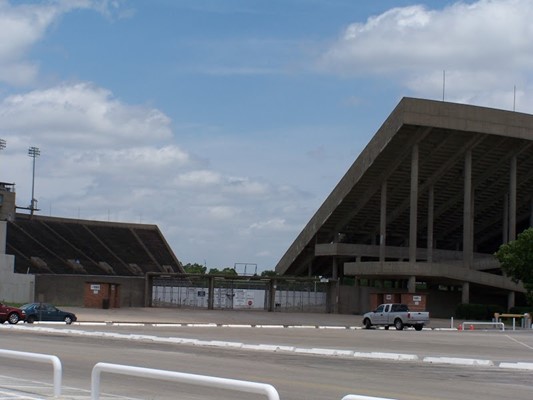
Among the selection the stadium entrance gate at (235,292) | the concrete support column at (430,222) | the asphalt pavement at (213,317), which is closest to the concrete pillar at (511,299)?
the concrete support column at (430,222)

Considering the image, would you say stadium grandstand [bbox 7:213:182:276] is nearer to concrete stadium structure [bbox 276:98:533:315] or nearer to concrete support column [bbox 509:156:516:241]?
concrete stadium structure [bbox 276:98:533:315]

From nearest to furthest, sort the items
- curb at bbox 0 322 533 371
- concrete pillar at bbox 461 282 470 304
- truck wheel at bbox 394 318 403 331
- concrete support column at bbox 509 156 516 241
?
curb at bbox 0 322 533 371 → truck wheel at bbox 394 318 403 331 → concrete pillar at bbox 461 282 470 304 → concrete support column at bbox 509 156 516 241

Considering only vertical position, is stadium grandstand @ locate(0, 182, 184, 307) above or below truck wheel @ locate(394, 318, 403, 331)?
above

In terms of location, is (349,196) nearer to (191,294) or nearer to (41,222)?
(191,294)

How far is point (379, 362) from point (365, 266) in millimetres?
49994

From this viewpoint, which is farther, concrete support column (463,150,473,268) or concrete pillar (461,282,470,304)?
concrete pillar (461,282,470,304)

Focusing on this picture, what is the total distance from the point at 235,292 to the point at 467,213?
63.3 ft

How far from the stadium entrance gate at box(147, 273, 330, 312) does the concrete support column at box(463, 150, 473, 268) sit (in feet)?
39.1

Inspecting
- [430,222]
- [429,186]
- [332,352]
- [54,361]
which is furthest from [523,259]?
[54,361]

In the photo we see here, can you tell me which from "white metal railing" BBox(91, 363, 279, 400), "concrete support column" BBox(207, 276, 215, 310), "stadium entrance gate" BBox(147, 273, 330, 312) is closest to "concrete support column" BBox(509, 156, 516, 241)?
"stadium entrance gate" BBox(147, 273, 330, 312)

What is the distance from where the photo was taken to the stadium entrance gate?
73.0 meters

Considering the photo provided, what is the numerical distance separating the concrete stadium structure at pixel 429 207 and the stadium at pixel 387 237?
11 cm

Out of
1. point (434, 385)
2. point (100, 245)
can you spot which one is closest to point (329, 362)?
point (434, 385)

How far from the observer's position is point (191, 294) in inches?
2879
